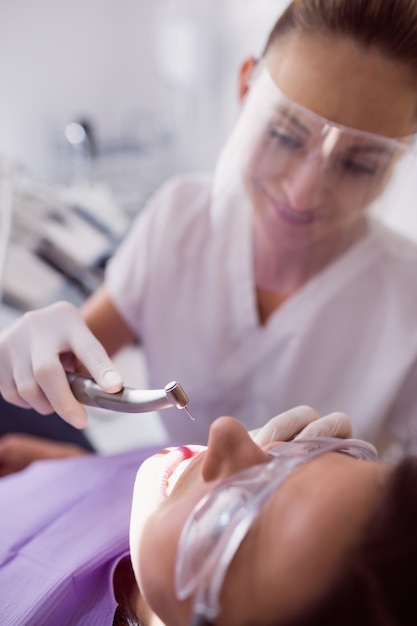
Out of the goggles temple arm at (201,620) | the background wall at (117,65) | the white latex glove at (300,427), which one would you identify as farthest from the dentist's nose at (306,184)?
the background wall at (117,65)

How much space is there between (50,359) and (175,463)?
0.22m

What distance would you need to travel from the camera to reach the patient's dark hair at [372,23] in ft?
2.23

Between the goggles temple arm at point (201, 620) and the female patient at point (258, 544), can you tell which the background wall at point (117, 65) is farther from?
the goggles temple arm at point (201, 620)

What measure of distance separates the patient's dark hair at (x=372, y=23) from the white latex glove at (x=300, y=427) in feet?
1.55

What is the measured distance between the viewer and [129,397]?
617 mm

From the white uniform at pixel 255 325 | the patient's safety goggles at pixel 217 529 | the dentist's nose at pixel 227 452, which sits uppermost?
the dentist's nose at pixel 227 452

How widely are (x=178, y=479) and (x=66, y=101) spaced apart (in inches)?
70.9

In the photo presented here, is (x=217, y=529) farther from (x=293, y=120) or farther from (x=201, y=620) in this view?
(x=293, y=120)

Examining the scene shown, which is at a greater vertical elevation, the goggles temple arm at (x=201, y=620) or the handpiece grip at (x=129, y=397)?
the handpiece grip at (x=129, y=397)

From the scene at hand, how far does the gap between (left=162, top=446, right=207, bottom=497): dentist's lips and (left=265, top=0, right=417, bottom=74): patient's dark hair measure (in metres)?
0.56

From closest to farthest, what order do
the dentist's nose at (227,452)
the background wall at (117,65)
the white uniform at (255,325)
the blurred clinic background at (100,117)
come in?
the dentist's nose at (227,452)
the white uniform at (255,325)
the blurred clinic background at (100,117)
the background wall at (117,65)

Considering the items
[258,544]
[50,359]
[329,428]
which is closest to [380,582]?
[258,544]

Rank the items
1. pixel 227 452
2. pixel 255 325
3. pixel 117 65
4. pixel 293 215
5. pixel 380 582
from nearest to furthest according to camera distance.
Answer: pixel 380 582
pixel 227 452
pixel 293 215
pixel 255 325
pixel 117 65

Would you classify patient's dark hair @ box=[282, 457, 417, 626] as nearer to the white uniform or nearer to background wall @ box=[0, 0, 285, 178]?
the white uniform
